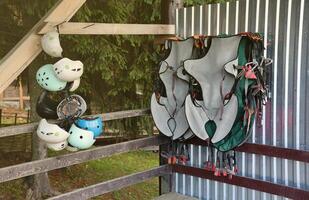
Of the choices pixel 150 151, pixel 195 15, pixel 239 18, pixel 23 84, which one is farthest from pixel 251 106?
pixel 150 151

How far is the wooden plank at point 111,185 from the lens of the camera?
371 cm

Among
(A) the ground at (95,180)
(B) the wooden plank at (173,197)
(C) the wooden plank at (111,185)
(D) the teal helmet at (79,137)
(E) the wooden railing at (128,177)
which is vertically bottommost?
(A) the ground at (95,180)

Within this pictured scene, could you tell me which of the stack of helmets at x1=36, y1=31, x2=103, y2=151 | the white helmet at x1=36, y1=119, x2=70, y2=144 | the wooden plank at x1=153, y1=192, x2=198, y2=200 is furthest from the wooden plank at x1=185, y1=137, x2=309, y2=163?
the white helmet at x1=36, y1=119, x2=70, y2=144

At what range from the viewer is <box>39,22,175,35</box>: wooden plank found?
3.68 meters

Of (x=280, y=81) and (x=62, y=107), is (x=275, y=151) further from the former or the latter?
(x=62, y=107)

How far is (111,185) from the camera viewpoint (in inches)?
160

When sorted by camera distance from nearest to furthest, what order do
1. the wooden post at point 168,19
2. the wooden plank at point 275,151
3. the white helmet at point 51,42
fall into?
the white helmet at point 51,42 < the wooden plank at point 275,151 < the wooden post at point 168,19

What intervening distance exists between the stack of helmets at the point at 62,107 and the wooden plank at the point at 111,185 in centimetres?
44

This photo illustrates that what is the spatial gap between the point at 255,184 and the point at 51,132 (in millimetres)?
1752

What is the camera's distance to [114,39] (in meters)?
6.68

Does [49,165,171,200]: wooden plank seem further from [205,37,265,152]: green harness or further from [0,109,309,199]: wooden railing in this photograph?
[205,37,265,152]: green harness

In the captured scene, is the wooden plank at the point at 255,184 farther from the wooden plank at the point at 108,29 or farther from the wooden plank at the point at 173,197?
the wooden plank at the point at 108,29

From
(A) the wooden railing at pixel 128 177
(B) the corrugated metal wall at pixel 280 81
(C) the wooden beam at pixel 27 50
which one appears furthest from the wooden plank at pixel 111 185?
(C) the wooden beam at pixel 27 50

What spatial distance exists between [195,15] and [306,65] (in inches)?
50.2
